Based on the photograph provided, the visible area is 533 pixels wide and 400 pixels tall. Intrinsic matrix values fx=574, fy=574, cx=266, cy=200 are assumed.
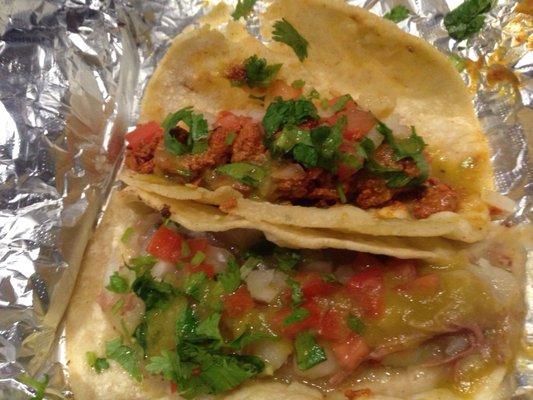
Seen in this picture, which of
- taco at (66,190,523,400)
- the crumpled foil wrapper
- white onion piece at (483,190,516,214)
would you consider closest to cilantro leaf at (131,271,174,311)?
taco at (66,190,523,400)

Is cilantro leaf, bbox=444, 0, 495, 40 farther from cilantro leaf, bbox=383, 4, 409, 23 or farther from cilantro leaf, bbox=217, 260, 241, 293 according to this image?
cilantro leaf, bbox=217, 260, 241, 293

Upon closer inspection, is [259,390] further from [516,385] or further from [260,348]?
[516,385]

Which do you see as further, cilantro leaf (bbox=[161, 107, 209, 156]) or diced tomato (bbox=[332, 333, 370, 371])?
cilantro leaf (bbox=[161, 107, 209, 156])

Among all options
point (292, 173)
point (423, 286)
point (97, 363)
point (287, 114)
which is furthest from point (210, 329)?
point (287, 114)

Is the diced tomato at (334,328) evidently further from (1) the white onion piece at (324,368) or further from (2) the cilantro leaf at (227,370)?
(2) the cilantro leaf at (227,370)

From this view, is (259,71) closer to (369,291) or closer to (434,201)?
(434,201)

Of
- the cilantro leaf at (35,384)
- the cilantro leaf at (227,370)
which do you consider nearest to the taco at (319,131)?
the cilantro leaf at (227,370)

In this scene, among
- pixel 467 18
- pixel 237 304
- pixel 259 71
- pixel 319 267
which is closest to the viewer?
pixel 237 304
